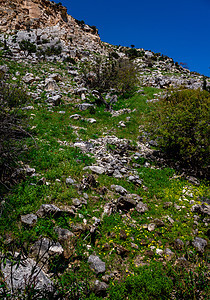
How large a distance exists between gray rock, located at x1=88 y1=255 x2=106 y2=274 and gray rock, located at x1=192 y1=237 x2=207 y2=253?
305cm

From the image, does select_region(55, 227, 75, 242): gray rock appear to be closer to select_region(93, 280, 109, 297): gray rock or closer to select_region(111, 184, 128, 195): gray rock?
select_region(93, 280, 109, 297): gray rock

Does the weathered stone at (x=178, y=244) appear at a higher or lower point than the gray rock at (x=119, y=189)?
lower

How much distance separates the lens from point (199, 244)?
5.18 m

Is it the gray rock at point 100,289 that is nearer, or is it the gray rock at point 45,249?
the gray rock at point 100,289

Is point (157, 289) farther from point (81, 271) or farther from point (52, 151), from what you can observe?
A: point (52, 151)

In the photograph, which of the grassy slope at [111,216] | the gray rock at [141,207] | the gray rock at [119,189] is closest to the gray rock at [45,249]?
the grassy slope at [111,216]

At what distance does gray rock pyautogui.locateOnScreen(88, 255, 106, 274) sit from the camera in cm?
419

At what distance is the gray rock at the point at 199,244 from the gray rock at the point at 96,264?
305cm

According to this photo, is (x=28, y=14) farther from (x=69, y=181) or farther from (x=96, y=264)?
(x=96, y=264)

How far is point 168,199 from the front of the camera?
291 inches

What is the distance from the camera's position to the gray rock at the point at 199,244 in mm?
5082

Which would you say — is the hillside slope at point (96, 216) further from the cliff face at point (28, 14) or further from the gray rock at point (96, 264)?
the cliff face at point (28, 14)

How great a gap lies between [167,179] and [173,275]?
17.0 ft

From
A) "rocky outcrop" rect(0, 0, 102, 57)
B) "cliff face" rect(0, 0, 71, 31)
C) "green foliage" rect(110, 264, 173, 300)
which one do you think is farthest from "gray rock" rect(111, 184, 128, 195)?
"cliff face" rect(0, 0, 71, 31)
